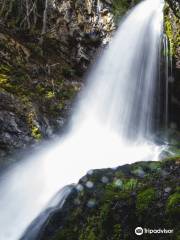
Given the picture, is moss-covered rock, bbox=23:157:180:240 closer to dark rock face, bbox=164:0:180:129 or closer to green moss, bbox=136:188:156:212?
green moss, bbox=136:188:156:212

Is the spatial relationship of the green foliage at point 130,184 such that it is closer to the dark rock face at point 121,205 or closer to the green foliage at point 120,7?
the dark rock face at point 121,205

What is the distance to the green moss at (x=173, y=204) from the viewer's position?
3347mm

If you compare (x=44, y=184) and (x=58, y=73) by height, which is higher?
(x=58, y=73)

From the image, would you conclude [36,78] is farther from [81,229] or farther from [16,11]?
[81,229]

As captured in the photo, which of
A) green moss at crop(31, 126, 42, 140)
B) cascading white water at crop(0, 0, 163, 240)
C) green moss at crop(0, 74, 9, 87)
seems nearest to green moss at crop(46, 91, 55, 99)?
cascading white water at crop(0, 0, 163, 240)

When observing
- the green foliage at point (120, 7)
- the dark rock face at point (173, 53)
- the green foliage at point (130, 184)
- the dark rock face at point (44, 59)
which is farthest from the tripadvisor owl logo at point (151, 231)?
the green foliage at point (120, 7)

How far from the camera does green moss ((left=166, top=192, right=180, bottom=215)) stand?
3347mm

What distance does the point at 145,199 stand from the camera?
366 cm

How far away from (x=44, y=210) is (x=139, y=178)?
1.53 metres

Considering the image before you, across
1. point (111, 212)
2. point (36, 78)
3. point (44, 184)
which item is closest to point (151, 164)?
point (111, 212)

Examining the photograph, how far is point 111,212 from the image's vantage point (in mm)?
3760

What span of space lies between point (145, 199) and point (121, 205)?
1.01 feet

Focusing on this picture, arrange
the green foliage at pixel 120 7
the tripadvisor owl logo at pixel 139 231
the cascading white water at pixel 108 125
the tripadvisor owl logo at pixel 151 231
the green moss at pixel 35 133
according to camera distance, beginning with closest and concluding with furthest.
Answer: the tripadvisor owl logo at pixel 151 231, the tripadvisor owl logo at pixel 139 231, the cascading white water at pixel 108 125, the green moss at pixel 35 133, the green foliage at pixel 120 7

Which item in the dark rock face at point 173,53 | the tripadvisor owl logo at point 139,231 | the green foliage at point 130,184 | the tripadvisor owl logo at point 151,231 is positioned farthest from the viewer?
the dark rock face at point 173,53
